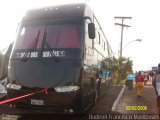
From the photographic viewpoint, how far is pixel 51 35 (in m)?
10.8

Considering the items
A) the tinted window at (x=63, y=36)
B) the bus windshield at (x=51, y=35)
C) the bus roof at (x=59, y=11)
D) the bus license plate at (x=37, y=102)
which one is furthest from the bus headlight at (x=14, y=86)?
the bus roof at (x=59, y=11)

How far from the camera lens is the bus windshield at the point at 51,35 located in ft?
34.7

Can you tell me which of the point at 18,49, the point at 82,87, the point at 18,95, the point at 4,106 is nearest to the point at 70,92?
the point at 82,87

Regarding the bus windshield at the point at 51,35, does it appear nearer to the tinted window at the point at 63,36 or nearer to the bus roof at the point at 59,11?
the tinted window at the point at 63,36

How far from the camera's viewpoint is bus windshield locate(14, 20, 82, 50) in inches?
416

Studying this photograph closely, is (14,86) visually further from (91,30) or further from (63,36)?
(91,30)

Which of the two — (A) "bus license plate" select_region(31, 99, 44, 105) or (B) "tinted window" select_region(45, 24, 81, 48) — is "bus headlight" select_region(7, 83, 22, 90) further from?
(B) "tinted window" select_region(45, 24, 81, 48)

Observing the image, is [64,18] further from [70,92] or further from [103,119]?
[103,119]

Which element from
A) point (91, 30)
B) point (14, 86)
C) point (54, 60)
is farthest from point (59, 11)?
point (14, 86)

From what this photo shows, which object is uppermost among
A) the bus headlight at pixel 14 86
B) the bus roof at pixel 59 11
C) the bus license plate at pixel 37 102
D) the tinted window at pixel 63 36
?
the bus roof at pixel 59 11

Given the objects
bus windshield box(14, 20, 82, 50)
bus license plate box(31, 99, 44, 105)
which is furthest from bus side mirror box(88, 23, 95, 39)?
bus license plate box(31, 99, 44, 105)

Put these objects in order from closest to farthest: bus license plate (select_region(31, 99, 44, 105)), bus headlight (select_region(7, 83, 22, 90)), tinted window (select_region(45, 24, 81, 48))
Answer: bus license plate (select_region(31, 99, 44, 105)) < bus headlight (select_region(7, 83, 22, 90)) < tinted window (select_region(45, 24, 81, 48))

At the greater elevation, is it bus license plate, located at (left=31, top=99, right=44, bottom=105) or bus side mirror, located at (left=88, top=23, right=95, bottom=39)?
bus side mirror, located at (left=88, top=23, right=95, bottom=39)

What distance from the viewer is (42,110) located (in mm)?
10070
